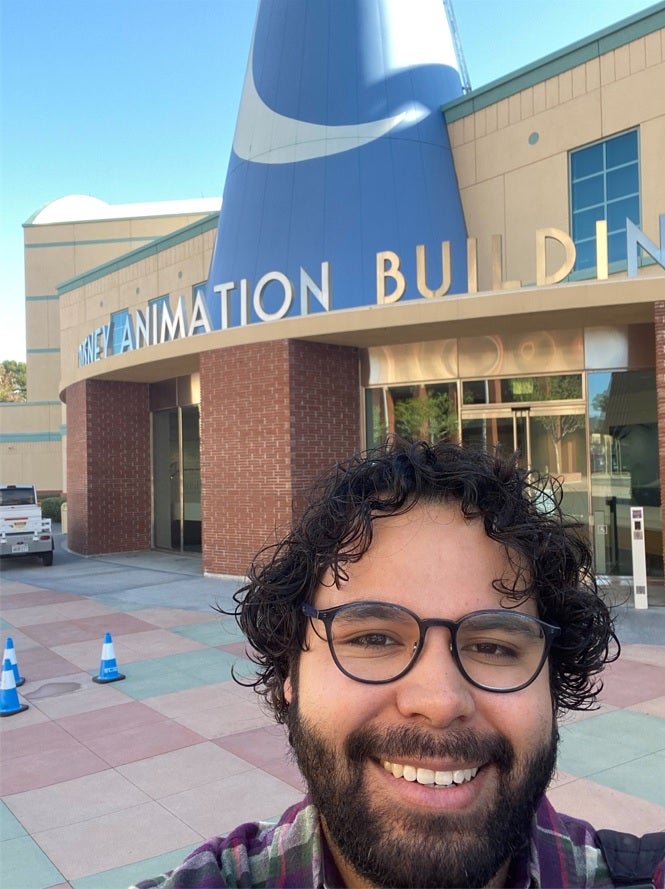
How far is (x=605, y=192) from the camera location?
42.9ft

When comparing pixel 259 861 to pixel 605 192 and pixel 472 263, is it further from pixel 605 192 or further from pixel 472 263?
pixel 605 192

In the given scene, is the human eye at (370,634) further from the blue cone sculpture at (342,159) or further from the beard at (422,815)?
the blue cone sculpture at (342,159)

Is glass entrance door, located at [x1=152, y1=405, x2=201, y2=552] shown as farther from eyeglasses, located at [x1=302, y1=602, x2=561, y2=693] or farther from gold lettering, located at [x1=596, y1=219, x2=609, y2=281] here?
eyeglasses, located at [x1=302, y1=602, x2=561, y2=693]

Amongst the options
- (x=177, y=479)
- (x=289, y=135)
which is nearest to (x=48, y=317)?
(x=177, y=479)

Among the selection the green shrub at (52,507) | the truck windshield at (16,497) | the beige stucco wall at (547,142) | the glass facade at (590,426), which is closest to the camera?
the glass facade at (590,426)

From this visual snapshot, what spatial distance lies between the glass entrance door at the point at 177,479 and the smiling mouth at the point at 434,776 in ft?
54.9

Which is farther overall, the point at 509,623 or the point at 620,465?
the point at 620,465

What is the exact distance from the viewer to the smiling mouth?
1.30 metres

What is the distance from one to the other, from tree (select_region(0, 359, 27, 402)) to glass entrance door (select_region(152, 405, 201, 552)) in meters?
68.8

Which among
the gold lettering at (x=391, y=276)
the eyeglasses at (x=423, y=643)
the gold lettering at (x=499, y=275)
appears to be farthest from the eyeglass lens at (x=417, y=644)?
the gold lettering at (x=391, y=276)

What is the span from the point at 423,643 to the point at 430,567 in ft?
0.52

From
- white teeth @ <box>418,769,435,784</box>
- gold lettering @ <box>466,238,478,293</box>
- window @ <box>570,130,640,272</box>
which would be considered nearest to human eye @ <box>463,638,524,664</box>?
white teeth @ <box>418,769,435,784</box>

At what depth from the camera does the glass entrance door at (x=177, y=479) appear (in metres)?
17.9

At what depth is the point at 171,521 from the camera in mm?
18734
